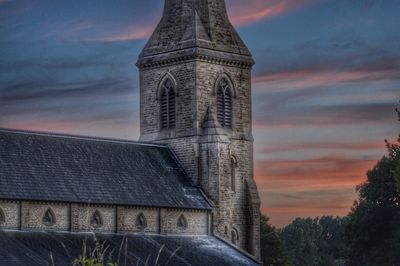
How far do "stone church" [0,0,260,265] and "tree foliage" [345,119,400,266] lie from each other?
95.5 ft

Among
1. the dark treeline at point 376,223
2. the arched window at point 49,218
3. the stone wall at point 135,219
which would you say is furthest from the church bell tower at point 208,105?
the dark treeline at point 376,223

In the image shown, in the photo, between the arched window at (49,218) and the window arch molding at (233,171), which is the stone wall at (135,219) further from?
the window arch molding at (233,171)

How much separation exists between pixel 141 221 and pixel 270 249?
4920cm

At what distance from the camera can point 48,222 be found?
55.3 m

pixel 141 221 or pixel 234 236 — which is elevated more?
pixel 141 221

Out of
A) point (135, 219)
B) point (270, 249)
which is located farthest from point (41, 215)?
point (270, 249)

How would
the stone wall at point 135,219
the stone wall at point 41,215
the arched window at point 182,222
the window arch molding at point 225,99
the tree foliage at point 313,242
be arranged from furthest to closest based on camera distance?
the tree foliage at point 313,242 < the window arch molding at point 225,99 < the arched window at point 182,222 < the stone wall at point 135,219 < the stone wall at point 41,215

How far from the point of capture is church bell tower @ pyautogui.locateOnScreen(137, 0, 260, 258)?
66.5m

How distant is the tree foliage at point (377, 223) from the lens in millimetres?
94625

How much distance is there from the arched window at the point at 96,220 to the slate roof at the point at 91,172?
70 centimetres

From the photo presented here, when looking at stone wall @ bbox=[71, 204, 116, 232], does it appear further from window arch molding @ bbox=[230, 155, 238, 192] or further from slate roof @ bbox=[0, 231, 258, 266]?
window arch molding @ bbox=[230, 155, 238, 192]

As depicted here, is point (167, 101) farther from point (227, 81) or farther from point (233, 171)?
point (233, 171)

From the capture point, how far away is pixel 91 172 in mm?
60094

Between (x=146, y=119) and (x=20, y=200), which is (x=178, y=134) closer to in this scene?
(x=146, y=119)
